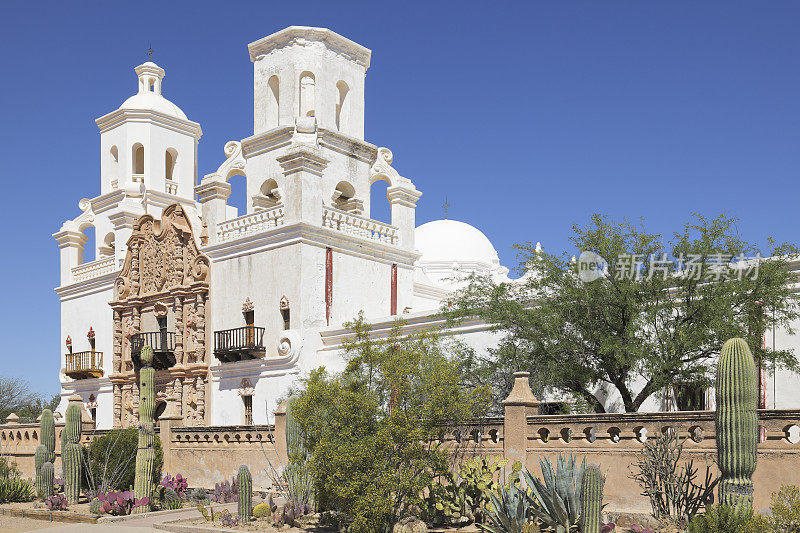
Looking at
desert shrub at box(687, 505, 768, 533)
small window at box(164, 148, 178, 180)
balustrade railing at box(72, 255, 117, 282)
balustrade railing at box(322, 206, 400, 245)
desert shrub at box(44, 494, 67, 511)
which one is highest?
small window at box(164, 148, 178, 180)

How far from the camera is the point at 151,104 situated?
3678cm

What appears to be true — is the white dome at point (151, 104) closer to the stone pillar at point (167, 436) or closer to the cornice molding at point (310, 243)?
the cornice molding at point (310, 243)

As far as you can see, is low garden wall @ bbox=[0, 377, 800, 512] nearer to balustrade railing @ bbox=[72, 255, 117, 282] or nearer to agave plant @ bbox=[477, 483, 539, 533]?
agave plant @ bbox=[477, 483, 539, 533]

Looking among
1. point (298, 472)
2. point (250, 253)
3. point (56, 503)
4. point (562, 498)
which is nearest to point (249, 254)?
point (250, 253)

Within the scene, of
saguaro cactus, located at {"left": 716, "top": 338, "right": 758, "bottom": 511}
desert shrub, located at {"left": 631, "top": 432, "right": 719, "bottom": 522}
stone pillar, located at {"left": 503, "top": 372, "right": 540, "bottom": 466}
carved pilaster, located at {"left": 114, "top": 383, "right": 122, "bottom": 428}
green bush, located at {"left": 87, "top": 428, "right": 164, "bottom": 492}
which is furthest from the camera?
carved pilaster, located at {"left": 114, "top": 383, "right": 122, "bottom": 428}

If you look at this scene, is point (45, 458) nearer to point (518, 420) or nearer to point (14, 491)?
point (14, 491)

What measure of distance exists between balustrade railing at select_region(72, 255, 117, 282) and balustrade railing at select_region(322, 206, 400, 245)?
1189cm

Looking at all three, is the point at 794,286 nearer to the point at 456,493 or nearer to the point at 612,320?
the point at 612,320

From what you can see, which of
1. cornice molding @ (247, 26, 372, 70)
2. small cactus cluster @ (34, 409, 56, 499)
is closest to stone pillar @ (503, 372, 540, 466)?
small cactus cluster @ (34, 409, 56, 499)

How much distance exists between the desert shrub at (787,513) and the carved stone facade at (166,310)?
20.6m

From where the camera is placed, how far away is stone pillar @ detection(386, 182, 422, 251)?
3030 centimetres

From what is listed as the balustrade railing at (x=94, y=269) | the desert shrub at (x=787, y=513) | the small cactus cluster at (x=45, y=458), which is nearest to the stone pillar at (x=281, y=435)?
the small cactus cluster at (x=45, y=458)

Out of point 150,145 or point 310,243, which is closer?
point 310,243

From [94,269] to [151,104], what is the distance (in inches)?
297
